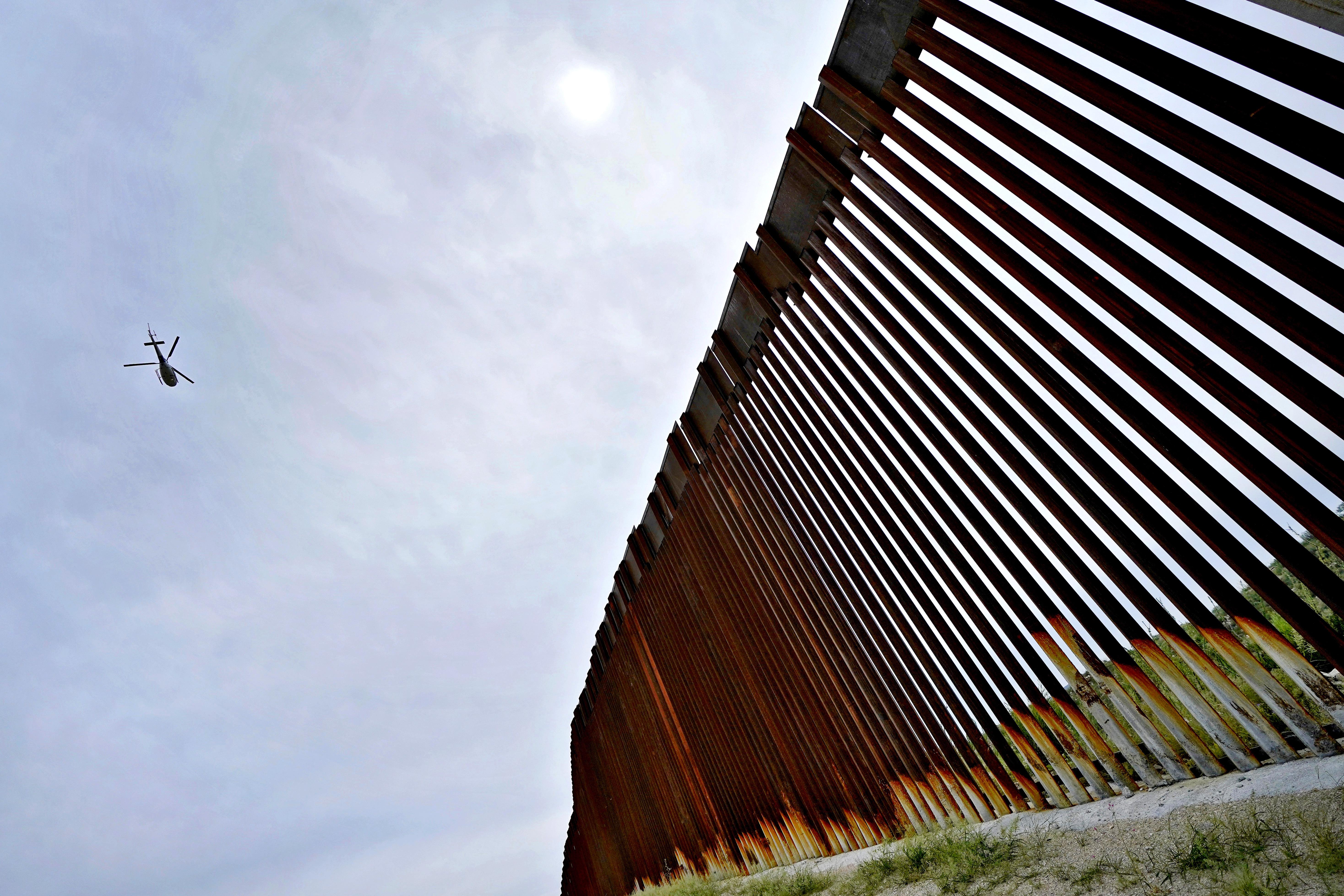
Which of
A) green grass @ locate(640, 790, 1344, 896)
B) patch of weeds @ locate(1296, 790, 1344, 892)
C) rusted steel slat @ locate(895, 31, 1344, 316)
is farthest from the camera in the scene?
rusted steel slat @ locate(895, 31, 1344, 316)

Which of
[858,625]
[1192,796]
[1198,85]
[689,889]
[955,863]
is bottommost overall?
[1192,796]

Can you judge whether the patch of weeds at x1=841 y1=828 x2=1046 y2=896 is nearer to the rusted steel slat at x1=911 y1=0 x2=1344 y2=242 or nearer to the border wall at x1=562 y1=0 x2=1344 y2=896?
the border wall at x1=562 y1=0 x2=1344 y2=896

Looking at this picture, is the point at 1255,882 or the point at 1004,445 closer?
the point at 1255,882

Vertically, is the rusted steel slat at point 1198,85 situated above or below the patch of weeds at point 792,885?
above

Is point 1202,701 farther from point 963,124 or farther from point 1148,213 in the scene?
point 963,124

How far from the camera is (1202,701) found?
295cm

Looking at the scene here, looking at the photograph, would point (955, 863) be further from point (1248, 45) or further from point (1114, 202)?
point (1248, 45)

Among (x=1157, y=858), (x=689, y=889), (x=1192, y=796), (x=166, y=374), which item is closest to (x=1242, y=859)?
(x=1157, y=858)

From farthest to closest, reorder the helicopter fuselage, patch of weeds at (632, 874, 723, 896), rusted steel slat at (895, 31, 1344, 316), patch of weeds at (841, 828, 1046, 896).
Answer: the helicopter fuselage < patch of weeds at (632, 874, 723, 896) < patch of weeds at (841, 828, 1046, 896) < rusted steel slat at (895, 31, 1344, 316)

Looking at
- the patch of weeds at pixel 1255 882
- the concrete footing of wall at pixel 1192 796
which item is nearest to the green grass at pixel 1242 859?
the patch of weeds at pixel 1255 882

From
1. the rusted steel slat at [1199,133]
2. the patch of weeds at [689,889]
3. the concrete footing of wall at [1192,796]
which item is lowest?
the concrete footing of wall at [1192,796]

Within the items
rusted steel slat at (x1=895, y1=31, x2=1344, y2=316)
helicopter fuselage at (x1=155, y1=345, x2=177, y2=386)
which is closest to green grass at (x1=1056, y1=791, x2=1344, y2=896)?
rusted steel slat at (x1=895, y1=31, x2=1344, y2=316)

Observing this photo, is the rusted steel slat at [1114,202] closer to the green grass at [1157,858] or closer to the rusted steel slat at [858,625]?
the green grass at [1157,858]

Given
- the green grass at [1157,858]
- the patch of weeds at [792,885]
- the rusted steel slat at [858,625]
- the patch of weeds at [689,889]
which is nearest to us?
the green grass at [1157,858]
